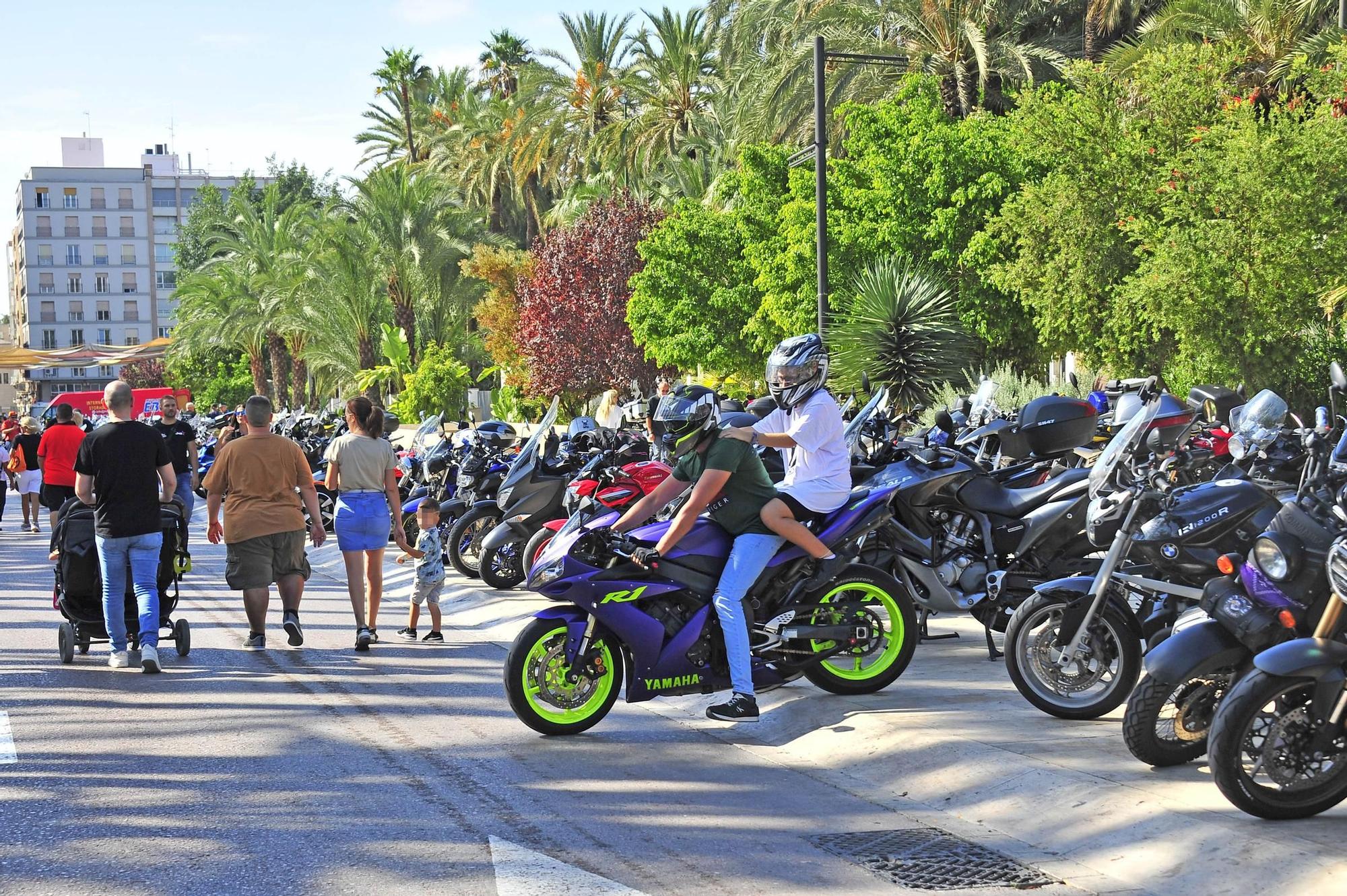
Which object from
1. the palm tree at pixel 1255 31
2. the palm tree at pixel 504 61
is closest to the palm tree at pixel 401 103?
the palm tree at pixel 504 61

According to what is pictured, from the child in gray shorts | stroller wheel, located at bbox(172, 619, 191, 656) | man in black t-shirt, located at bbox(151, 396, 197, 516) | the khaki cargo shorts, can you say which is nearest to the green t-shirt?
the child in gray shorts

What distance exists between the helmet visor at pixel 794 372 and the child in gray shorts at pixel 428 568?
3.16m

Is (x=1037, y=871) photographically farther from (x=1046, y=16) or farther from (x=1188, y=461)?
(x=1046, y=16)

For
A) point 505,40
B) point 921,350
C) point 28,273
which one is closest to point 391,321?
point 505,40

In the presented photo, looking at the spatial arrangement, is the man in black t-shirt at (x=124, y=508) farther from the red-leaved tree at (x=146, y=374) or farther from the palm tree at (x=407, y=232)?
the red-leaved tree at (x=146, y=374)

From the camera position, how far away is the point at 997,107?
3475 centimetres

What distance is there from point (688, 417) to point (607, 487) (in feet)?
13.5

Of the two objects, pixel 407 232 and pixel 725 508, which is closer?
pixel 725 508

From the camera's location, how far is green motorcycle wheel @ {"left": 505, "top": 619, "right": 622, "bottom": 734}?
7.04 meters

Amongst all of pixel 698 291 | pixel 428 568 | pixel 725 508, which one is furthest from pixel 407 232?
pixel 725 508

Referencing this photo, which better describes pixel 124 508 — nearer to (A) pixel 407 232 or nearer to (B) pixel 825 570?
(B) pixel 825 570

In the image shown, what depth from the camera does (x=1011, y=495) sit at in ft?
29.4

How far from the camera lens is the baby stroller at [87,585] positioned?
30.4 ft

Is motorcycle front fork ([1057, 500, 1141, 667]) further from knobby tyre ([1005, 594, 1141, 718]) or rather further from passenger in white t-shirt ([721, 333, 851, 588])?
passenger in white t-shirt ([721, 333, 851, 588])
